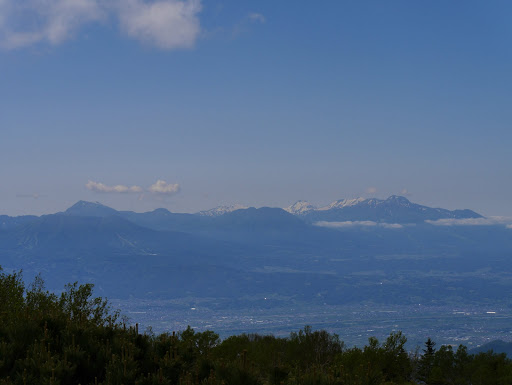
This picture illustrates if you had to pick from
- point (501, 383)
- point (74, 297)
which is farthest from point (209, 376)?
point (501, 383)

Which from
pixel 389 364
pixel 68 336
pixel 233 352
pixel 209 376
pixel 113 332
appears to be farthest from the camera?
pixel 233 352

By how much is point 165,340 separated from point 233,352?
218ft

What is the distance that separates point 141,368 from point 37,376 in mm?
2570

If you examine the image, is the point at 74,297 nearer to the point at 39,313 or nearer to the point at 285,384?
the point at 39,313

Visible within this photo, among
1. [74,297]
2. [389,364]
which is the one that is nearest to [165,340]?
[74,297]

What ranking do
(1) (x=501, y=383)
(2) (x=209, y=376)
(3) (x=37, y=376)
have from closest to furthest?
(3) (x=37, y=376) < (2) (x=209, y=376) < (1) (x=501, y=383)

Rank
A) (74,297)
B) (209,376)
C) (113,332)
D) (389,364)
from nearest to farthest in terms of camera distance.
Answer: (209,376), (113,332), (74,297), (389,364)

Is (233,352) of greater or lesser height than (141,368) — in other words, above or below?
below

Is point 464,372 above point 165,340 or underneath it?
underneath

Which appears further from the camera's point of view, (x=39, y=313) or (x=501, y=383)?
(x=501, y=383)

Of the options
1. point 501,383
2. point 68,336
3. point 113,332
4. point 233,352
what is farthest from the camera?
point 233,352

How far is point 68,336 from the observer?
1366 centimetres

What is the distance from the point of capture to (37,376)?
39.2 feet

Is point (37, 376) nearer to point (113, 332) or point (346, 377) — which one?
point (113, 332)
